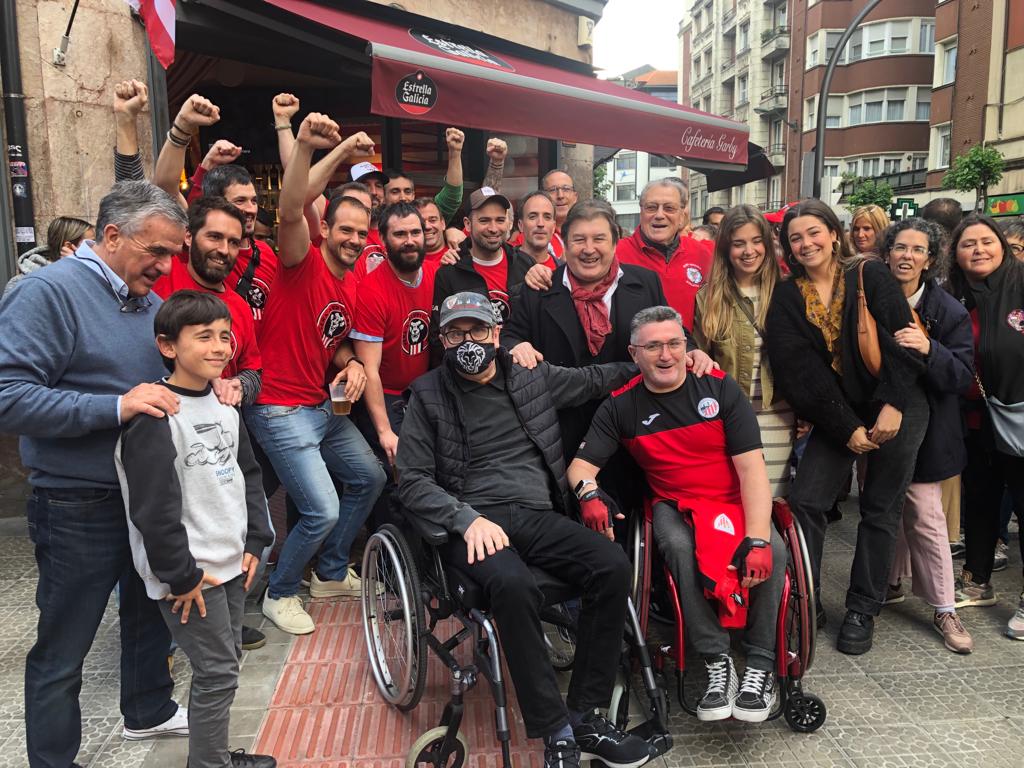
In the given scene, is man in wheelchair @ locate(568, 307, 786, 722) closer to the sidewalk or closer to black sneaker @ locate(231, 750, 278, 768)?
the sidewalk

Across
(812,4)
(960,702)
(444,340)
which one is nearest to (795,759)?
(960,702)

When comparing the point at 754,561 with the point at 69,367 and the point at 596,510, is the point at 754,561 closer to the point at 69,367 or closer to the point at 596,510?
the point at 596,510

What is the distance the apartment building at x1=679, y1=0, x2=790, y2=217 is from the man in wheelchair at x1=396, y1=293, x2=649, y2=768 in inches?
1487

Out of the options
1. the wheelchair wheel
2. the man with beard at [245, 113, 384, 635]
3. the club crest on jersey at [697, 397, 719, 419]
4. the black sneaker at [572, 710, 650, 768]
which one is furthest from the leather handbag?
the man with beard at [245, 113, 384, 635]

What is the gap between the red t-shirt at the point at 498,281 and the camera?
3816 mm

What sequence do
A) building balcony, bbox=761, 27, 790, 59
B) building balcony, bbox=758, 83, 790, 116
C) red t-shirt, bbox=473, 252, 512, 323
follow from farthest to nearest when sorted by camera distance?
1. building balcony, bbox=758, 83, 790, 116
2. building balcony, bbox=761, 27, 790, 59
3. red t-shirt, bbox=473, 252, 512, 323

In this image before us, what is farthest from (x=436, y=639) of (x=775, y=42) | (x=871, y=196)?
(x=775, y=42)

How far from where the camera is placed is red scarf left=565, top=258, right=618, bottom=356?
348 cm

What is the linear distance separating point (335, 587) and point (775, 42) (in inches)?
1727

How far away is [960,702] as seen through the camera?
3.11 m

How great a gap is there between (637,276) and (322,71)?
5.05m

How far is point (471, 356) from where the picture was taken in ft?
9.91

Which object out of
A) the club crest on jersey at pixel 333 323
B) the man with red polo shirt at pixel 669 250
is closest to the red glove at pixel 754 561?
the man with red polo shirt at pixel 669 250

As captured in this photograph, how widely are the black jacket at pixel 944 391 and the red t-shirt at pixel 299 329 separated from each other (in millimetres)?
2809
